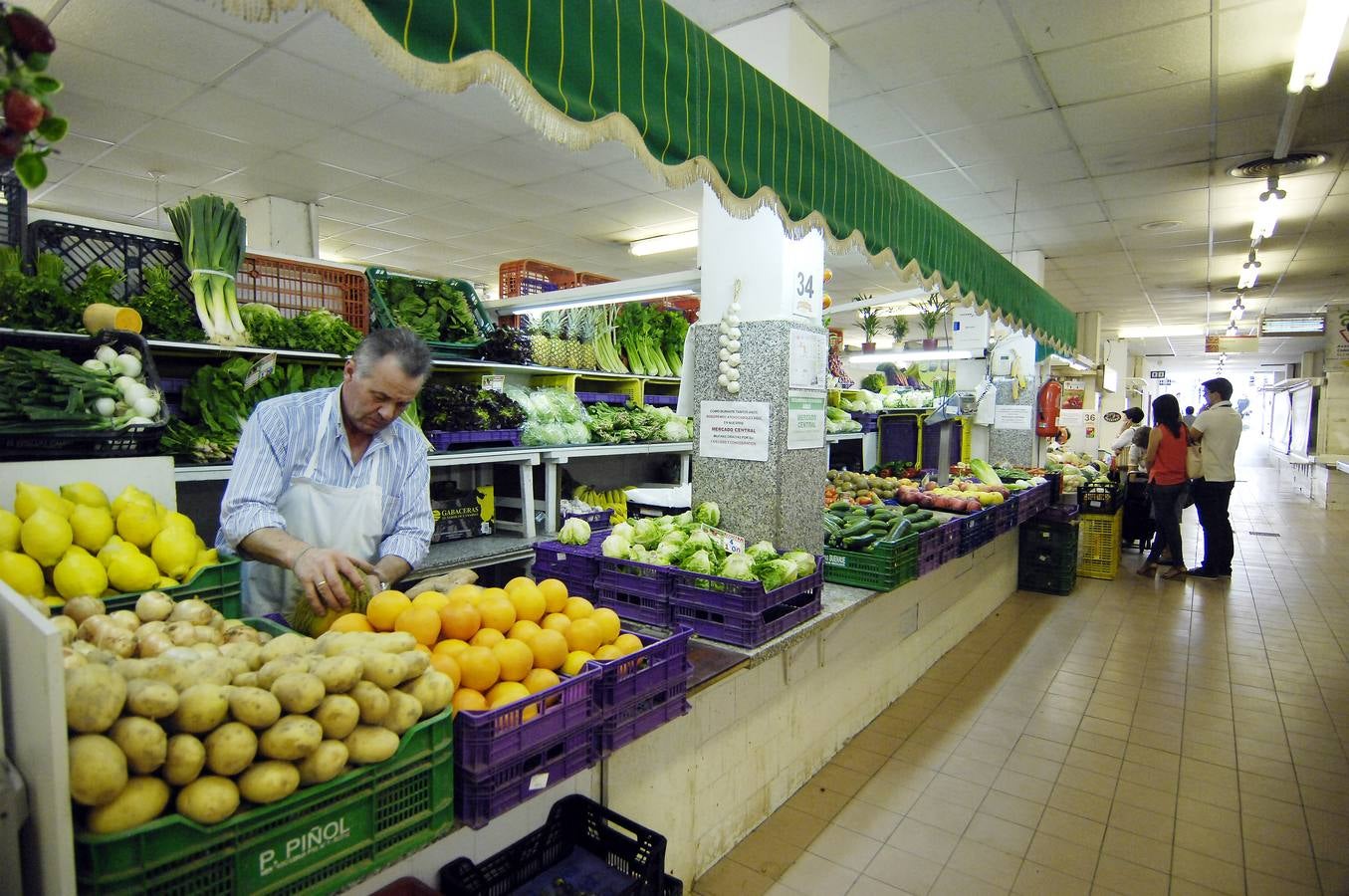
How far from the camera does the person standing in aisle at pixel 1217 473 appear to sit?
7.86 meters

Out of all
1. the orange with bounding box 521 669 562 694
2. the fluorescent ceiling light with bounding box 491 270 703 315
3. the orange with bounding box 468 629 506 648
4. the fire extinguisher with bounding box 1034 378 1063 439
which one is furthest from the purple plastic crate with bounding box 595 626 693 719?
the fire extinguisher with bounding box 1034 378 1063 439

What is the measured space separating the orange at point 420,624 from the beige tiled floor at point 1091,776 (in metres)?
1.72

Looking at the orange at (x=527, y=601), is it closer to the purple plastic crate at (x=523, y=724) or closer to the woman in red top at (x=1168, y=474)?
the purple plastic crate at (x=523, y=724)

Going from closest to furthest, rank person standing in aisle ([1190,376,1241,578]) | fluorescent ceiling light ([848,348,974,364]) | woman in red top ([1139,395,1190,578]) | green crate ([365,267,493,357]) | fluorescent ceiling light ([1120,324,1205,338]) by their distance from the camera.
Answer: green crate ([365,267,493,357])
fluorescent ceiling light ([848,348,974,364])
person standing in aisle ([1190,376,1241,578])
woman in red top ([1139,395,1190,578])
fluorescent ceiling light ([1120,324,1205,338])

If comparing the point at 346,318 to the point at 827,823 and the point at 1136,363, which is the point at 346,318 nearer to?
the point at 827,823

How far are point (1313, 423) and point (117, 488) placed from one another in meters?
22.4

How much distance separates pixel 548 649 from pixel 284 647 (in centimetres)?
62

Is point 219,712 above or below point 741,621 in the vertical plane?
above

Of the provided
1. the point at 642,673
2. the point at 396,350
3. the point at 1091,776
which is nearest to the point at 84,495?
the point at 396,350

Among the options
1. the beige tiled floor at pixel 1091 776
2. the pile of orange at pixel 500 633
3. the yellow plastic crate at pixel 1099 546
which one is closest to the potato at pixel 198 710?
the pile of orange at pixel 500 633

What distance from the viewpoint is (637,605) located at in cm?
302

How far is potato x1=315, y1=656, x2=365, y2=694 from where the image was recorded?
52.6 inches

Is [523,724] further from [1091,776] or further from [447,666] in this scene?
[1091,776]

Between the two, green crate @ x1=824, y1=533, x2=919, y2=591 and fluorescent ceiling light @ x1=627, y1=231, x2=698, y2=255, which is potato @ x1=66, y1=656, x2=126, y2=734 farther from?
fluorescent ceiling light @ x1=627, y1=231, x2=698, y2=255
